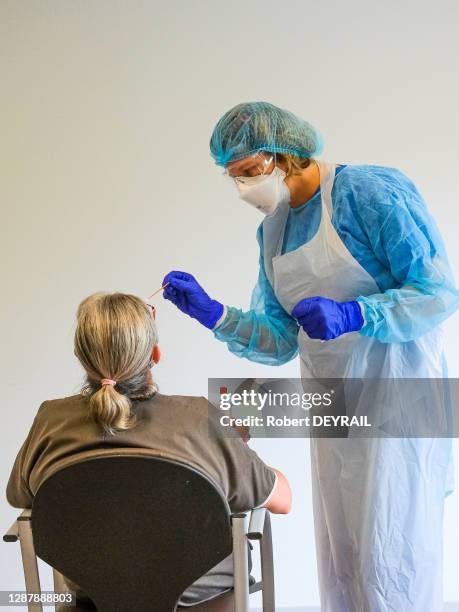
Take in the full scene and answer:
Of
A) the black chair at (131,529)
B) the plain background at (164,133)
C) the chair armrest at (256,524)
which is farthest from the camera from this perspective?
the plain background at (164,133)

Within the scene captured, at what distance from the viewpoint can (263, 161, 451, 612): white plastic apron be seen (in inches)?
59.7

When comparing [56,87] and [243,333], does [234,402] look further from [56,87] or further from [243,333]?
[56,87]

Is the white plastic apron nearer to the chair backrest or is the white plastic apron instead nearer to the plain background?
the chair backrest

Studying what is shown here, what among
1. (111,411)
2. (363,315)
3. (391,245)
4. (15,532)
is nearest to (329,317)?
(363,315)

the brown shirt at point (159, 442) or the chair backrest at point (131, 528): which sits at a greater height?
the brown shirt at point (159, 442)

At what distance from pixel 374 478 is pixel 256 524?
361mm

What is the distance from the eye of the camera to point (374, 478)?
1521mm

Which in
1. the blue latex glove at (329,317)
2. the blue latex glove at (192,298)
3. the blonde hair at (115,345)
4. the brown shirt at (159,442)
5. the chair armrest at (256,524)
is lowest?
the chair armrest at (256,524)

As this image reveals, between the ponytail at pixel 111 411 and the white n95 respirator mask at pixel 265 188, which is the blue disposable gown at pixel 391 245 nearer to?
the white n95 respirator mask at pixel 265 188

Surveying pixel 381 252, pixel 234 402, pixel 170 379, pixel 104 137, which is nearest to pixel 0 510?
pixel 170 379

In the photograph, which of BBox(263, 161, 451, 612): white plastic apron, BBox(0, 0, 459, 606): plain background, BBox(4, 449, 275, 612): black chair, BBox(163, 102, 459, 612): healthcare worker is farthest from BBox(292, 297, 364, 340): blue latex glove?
BBox(0, 0, 459, 606): plain background

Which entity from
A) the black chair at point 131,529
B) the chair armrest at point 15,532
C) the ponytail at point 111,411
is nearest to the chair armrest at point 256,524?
the black chair at point 131,529

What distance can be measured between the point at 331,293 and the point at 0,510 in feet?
4.66

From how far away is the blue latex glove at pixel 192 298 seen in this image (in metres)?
1.81
